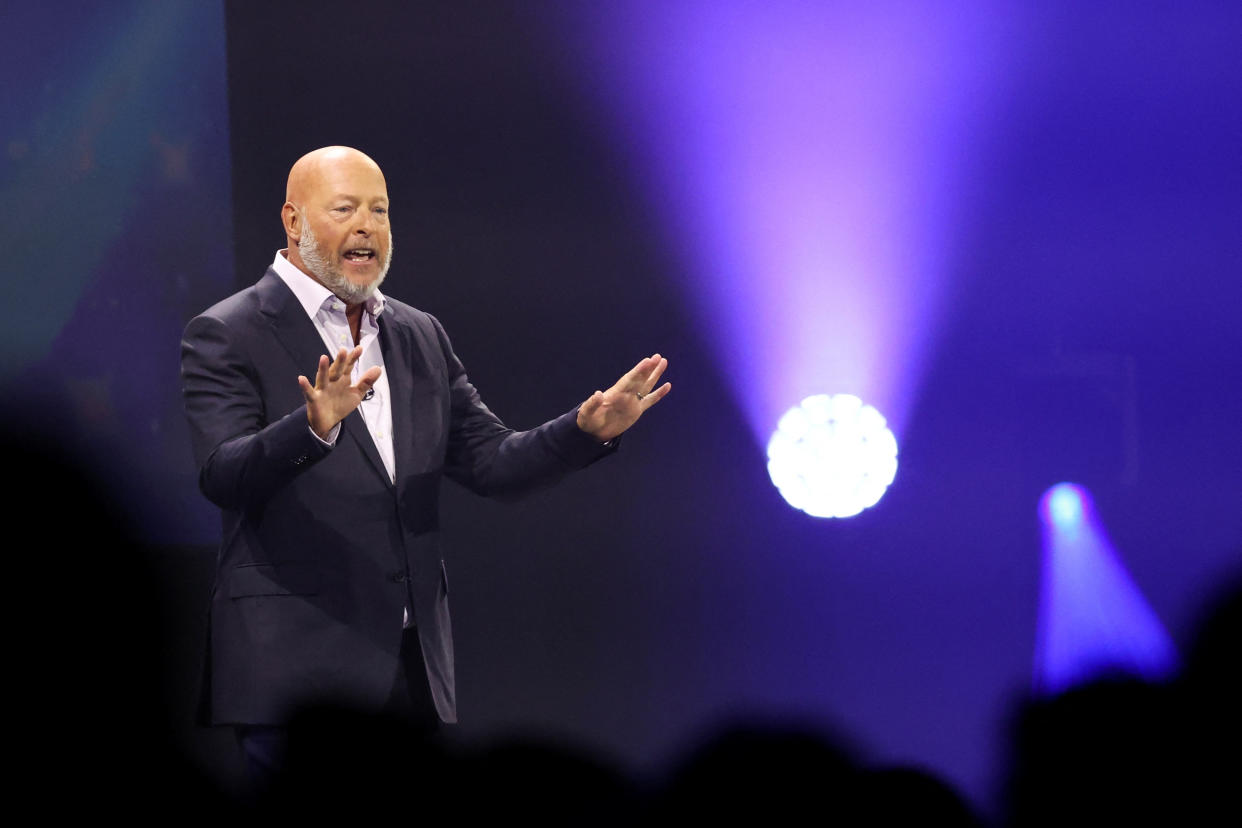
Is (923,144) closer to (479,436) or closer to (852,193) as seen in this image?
(852,193)

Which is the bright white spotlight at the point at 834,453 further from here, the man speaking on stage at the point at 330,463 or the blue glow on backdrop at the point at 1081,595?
the man speaking on stage at the point at 330,463

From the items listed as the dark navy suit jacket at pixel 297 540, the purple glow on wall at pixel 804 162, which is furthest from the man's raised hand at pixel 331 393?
the purple glow on wall at pixel 804 162

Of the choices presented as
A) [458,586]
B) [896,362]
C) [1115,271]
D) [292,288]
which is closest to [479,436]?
[292,288]

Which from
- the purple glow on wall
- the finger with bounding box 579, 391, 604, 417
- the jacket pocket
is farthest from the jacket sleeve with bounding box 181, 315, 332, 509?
the purple glow on wall

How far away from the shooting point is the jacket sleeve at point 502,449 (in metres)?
2.53

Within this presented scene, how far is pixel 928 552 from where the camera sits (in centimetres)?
355

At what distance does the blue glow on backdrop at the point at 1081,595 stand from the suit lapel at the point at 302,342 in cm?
190

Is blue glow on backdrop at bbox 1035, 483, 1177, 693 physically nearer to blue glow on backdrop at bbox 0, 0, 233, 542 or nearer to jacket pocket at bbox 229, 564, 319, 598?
jacket pocket at bbox 229, 564, 319, 598

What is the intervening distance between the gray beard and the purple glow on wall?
1205 millimetres

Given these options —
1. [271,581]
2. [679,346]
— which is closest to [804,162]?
[679,346]

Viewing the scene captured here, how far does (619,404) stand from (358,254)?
54 cm

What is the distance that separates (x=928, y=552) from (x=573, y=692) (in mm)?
990

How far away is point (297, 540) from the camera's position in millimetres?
2338

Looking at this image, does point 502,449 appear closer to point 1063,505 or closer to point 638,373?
point 638,373
